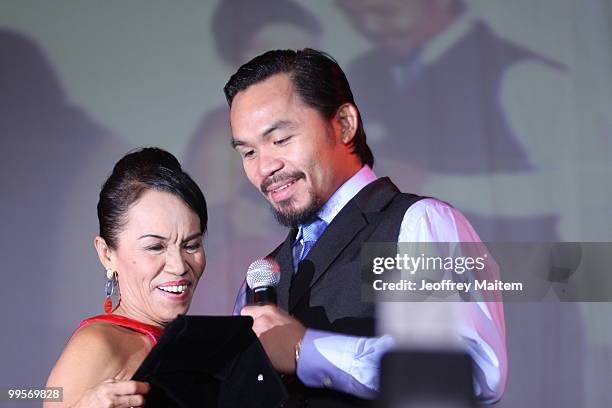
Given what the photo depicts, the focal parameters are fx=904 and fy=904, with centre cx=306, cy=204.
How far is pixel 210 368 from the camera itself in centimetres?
198

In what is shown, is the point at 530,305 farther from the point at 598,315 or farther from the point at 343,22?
the point at 343,22

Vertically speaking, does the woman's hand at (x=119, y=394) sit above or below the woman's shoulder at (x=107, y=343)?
below

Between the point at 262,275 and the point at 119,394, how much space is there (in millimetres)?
478

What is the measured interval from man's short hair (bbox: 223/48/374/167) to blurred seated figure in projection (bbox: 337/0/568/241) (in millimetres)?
849

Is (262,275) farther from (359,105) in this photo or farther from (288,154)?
(359,105)

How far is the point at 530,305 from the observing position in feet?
11.4

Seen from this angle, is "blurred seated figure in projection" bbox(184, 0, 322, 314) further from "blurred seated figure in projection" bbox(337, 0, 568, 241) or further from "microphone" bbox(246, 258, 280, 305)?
"microphone" bbox(246, 258, 280, 305)

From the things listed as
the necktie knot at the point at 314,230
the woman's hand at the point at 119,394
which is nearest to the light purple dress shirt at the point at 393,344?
the necktie knot at the point at 314,230

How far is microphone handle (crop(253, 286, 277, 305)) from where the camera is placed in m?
2.14

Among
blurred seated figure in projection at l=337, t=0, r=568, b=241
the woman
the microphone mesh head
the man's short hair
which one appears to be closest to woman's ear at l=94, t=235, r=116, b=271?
the woman

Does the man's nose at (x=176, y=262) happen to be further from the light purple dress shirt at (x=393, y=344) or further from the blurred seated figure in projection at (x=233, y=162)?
the blurred seated figure in projection at (x=233, y=162)

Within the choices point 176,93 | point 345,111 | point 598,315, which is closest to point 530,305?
point 598,315

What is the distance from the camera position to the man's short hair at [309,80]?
2.70m

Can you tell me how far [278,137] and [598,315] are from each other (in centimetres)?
159
